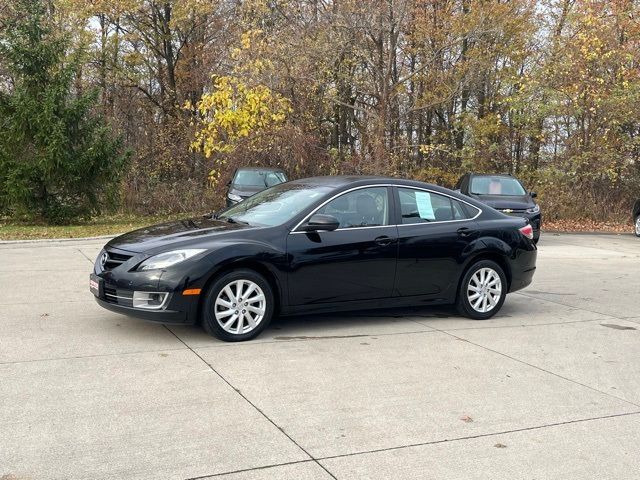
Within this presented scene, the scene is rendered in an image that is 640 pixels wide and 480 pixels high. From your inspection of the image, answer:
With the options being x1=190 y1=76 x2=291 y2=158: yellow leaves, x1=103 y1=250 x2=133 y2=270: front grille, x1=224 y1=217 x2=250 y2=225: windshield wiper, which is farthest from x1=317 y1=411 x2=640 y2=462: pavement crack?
x1=190 y1=76 x2=291 y2=158: yellow leaves

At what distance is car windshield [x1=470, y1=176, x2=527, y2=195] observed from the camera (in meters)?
17.0

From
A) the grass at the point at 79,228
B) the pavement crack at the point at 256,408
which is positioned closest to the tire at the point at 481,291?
the pavement crack at the point at 256,408

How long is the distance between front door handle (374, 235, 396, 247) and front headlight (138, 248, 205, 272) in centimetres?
186

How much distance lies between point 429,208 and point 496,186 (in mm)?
10098

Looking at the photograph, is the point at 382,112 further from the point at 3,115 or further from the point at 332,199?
the point at 332,199

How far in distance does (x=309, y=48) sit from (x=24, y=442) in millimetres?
20347

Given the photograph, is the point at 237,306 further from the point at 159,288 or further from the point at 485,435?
the point at 485,435

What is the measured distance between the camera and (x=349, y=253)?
6852mm

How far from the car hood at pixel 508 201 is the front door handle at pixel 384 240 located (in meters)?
9.40

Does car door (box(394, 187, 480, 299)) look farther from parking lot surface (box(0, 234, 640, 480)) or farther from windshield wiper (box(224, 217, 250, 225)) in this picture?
windshield wiper (box(224, 217, 250, 225))

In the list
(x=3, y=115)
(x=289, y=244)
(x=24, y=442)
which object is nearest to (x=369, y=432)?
(x=24, y=442)

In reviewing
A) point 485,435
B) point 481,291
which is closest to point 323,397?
point 485,435

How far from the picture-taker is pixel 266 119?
23.4 meters

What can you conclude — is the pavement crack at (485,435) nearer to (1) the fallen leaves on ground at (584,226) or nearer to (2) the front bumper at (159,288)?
(2) the front bumper at (159,288)
